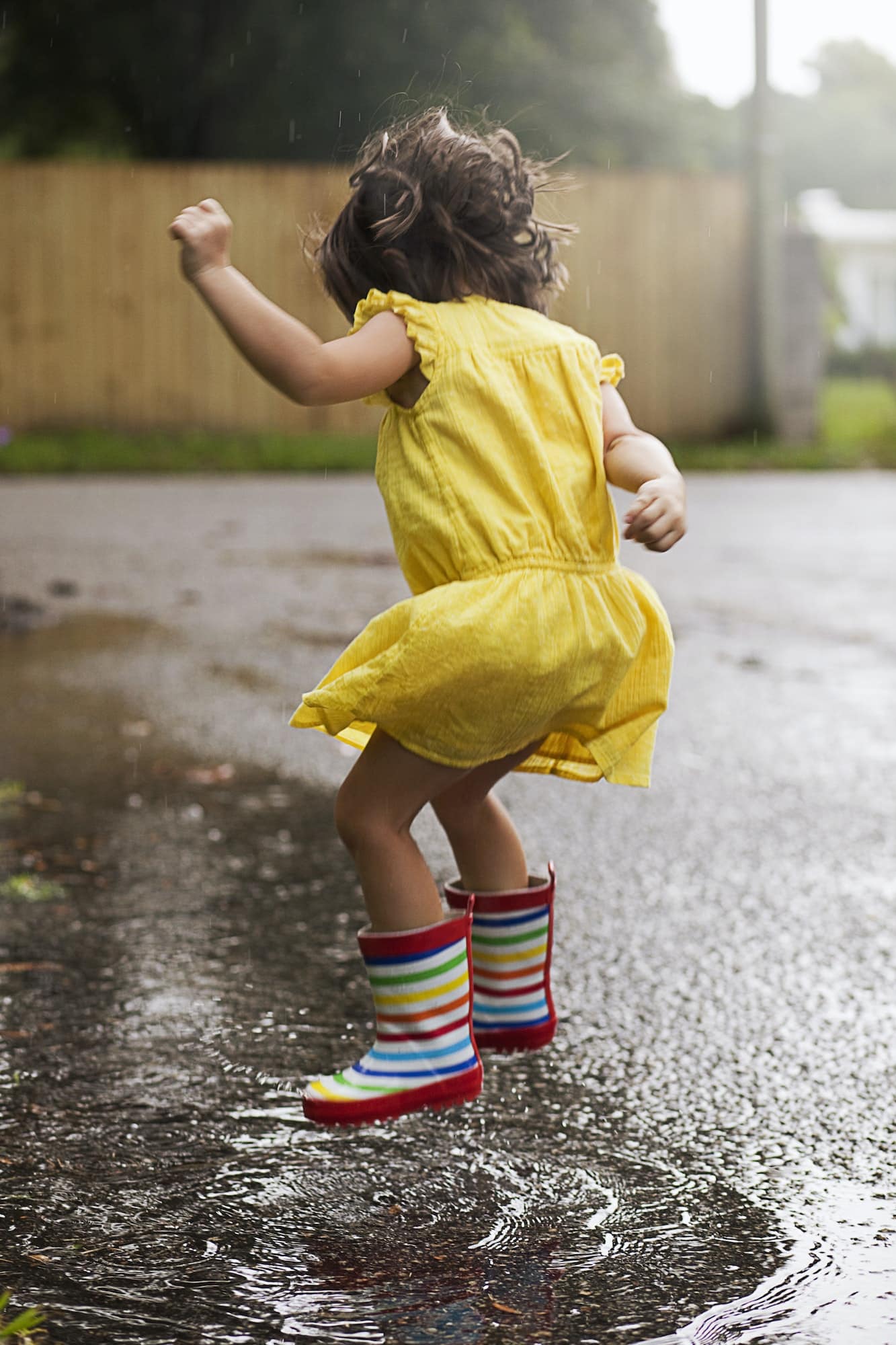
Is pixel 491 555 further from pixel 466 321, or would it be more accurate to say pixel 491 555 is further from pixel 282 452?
pixel 282 452

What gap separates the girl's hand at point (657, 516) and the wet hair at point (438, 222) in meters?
0.39

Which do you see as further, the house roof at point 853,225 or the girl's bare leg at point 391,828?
the house roof at point 853,225

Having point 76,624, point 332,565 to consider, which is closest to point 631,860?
point 76,624

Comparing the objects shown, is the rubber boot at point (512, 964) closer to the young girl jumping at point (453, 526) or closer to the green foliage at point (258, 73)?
the young girl jumping at point (453, 526)

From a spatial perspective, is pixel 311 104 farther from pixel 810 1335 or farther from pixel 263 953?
pixel 810 1335

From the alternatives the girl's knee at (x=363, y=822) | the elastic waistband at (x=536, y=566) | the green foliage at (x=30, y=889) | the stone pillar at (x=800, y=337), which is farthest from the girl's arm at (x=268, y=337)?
the stone pillar at (x=800, y=337)

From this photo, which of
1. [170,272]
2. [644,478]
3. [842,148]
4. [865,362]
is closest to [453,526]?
[644,478]

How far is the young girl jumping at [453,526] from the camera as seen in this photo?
222 cm

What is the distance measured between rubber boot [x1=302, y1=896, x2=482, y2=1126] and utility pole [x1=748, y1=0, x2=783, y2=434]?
1221cm

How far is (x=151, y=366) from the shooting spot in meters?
14.5

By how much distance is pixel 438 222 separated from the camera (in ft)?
7.74

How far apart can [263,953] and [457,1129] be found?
2.85ft

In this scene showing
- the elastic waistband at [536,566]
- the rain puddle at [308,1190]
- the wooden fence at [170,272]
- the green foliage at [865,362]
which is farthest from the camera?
the green foliage at [865,362]

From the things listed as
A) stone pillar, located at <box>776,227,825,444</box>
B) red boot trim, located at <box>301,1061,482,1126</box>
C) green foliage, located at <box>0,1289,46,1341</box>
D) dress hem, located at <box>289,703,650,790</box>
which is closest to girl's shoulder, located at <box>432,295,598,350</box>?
dress hem, located at <box>289,703,650,790</box>
